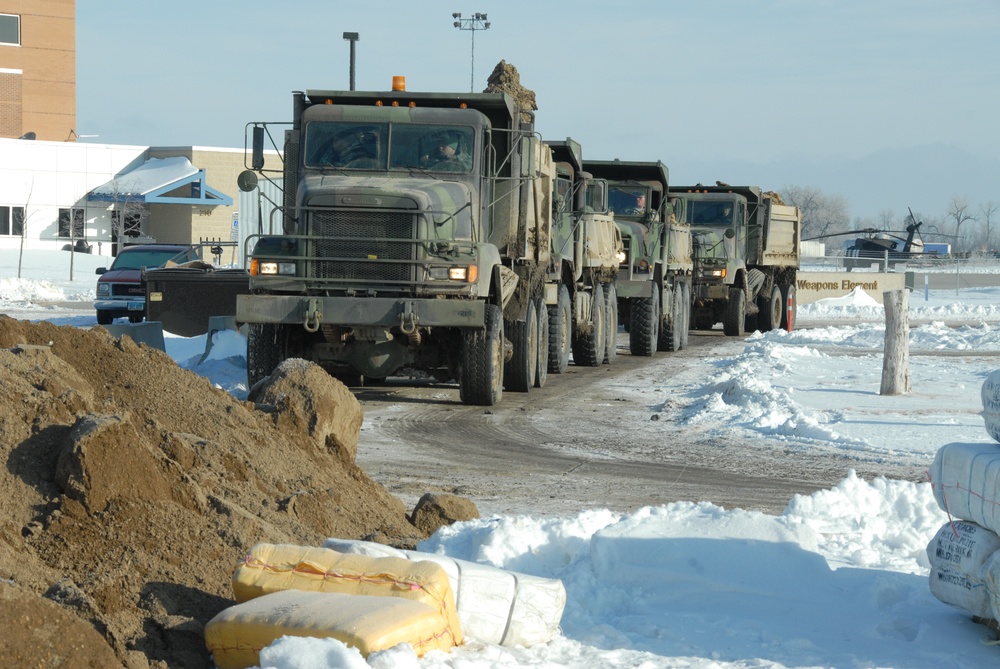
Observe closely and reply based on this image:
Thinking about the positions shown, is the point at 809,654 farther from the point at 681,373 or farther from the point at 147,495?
the point at 681,373

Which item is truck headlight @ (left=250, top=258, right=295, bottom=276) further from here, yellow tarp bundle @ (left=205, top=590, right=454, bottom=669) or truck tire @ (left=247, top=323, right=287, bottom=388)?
yellow tarp bundle @ (left=205, top=590, right=454, bottom=669)

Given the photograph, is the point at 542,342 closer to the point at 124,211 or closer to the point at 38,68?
the point at 124,211

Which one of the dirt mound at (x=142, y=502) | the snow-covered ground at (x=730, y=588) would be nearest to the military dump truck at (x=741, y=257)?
the dirt mound at (x=142, y=502)

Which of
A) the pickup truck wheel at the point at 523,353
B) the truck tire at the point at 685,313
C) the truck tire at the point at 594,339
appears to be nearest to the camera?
the pickup truck wheel at the point at 523,353

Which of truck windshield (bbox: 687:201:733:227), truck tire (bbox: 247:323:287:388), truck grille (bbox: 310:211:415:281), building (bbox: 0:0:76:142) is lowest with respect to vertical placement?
truck tire (bbox: 247:323:287:388)

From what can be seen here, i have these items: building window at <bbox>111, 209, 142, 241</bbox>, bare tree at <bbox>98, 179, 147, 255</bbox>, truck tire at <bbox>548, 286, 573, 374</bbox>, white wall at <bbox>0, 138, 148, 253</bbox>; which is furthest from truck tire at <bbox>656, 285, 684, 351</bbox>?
white wall at <bbox>0, 138, 148, 253</bbox>

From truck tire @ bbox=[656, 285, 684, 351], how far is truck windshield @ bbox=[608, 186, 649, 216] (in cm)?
171

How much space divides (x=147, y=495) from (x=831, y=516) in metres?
3.79

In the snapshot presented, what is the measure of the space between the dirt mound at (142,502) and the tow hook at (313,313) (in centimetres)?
432

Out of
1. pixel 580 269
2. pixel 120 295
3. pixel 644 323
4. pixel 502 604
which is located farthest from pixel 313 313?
pixel 120 295

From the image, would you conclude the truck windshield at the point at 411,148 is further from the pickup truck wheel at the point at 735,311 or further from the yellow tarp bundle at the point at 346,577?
the pickup truck wheel at the point at 735,311

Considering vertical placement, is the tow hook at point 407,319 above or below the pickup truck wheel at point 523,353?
above

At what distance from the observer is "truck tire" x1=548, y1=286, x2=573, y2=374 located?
16.9 metres

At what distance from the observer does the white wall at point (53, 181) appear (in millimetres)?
53906
